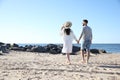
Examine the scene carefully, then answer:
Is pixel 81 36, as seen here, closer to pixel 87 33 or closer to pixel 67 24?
pixel 87 33

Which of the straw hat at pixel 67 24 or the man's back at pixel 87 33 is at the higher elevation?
the straw hat at pixel 67 24

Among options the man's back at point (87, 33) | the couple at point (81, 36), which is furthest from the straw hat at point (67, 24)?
the man's back at point (87, 33)

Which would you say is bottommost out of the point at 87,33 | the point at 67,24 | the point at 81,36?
the point at 81,36

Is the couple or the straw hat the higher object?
the straw hat

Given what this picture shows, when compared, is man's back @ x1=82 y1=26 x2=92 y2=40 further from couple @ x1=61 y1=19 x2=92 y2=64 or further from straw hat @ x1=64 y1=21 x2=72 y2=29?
straw hat @ x1=64 y1=21 x2=72 y2=29

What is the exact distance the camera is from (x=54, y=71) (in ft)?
30.8

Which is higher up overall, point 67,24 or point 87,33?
point 67,24

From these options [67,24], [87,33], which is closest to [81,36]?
[87,33]

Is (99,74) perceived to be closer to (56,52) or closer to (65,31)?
(65,31)

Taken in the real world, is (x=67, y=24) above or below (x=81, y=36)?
above

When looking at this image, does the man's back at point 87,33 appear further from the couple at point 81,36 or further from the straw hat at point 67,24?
the straw hat at point 67,24

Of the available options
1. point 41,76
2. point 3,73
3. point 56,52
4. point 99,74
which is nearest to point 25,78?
point 41,76

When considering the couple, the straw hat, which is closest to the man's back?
the couple

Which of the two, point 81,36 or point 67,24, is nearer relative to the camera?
point 67,24
